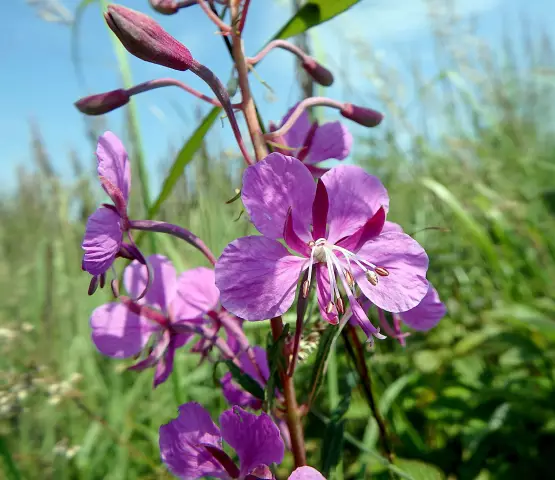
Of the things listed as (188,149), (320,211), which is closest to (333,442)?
(320,211)

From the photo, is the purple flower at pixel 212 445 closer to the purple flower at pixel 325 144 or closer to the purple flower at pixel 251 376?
the purple flower at pixel 251 376

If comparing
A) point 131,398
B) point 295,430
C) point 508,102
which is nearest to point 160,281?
point 295,430

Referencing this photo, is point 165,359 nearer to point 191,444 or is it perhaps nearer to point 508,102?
point 191,444

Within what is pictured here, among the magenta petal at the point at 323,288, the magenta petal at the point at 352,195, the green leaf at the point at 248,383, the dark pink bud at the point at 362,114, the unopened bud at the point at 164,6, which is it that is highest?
the unopened bud at the point at 164,6

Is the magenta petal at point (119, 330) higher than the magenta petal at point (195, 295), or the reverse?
the magenta petal at point (195, 295)

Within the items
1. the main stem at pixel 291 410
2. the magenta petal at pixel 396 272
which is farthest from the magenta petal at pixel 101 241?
the magenta petal at pixel 396 272

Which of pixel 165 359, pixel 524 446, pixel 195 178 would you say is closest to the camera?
pixel 165 359
